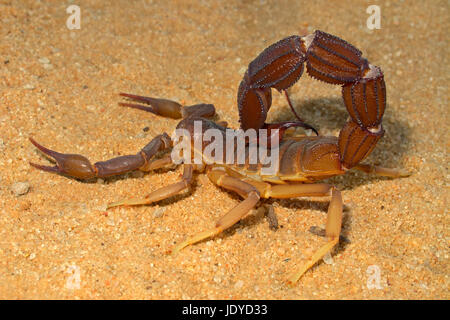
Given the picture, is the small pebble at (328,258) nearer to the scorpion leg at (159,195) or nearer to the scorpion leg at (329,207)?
the scorpion leg at (329,207)

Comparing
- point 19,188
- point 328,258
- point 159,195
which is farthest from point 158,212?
point 328,258

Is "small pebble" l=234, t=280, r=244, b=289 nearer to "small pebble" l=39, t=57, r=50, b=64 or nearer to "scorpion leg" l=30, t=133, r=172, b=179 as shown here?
"scorpion leg" l=30, t=133, r=172, b=179

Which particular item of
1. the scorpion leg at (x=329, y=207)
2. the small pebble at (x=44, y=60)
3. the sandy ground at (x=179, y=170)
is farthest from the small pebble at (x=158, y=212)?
the small pebble at (x=44, y=60)

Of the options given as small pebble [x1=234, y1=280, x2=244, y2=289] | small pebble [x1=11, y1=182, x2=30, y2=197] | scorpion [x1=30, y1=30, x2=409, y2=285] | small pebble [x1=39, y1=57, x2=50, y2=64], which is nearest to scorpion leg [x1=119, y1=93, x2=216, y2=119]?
scorpion [x1=30, y1=30, x2=409, y2=285]

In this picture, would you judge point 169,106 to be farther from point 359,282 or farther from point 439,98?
point 439,98

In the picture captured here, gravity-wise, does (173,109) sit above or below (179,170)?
above

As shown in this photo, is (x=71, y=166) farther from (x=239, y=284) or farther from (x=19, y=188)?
(x=239, y=284)
